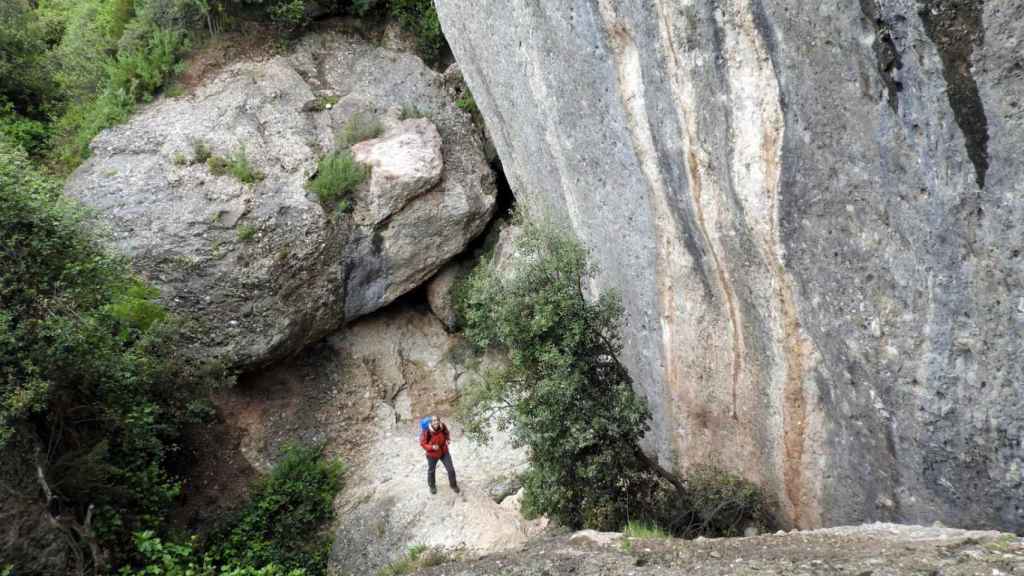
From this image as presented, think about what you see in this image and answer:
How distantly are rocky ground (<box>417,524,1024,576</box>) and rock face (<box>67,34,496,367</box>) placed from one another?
6361mm

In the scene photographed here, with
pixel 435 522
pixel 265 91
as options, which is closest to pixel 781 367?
pixel 435 522

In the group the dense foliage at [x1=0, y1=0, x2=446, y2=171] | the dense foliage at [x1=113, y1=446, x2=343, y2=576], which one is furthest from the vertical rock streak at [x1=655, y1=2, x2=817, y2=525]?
the dense foliage at [x1=0, y1=0, x2=446, y2=171]

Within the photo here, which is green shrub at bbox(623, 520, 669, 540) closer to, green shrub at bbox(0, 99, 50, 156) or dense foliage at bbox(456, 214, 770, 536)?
dense foliage at bbox(456, 214, 770, 536)

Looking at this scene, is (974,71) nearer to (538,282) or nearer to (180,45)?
(538,282)

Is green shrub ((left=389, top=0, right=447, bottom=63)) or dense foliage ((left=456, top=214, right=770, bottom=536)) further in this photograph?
green shrub ((left=389, top=0, right=447, bottom=63))

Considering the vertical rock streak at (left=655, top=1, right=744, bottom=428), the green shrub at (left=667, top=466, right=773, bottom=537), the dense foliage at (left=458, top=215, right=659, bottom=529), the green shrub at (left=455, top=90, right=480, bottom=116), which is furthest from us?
the green shrub at (left=455, top=90, right=480, bottom=116)

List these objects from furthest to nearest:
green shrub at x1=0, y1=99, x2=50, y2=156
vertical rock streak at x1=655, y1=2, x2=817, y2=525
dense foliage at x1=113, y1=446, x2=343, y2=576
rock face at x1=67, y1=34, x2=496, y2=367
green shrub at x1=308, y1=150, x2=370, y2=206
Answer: green shrub at x1=0, y1=99, x2=50, y2=156 < green shrub at x1=308, y1=150, x2=370, y2=206 < rock face at x1=67, y1=34, x2=496, y2=367 < dense foliage at x1=113, y1=446, x2=343, y2=576 < vertical rock streak at x1=655, y1=2, x2=817, y2=525

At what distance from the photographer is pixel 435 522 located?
32.6 feet

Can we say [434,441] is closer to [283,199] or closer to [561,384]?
[561,384]

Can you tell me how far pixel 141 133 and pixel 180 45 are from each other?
222cm

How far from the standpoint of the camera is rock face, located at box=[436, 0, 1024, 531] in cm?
477

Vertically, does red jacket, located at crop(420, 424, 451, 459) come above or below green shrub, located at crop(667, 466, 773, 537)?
above

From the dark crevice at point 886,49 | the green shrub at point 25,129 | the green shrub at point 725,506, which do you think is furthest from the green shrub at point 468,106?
the dark crevice at point 886,49

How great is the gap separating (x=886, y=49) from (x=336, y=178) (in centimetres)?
906
